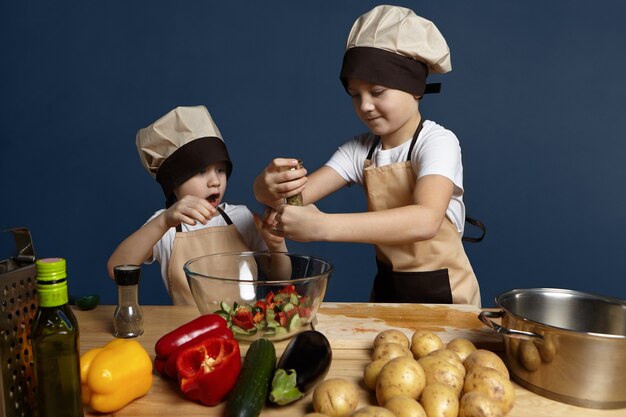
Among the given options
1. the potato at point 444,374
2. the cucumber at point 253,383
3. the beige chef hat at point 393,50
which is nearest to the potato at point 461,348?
the potato at point 444,374

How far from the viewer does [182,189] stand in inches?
74.2

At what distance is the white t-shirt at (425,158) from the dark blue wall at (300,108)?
96 centimetres

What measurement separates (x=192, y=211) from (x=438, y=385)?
0.87m

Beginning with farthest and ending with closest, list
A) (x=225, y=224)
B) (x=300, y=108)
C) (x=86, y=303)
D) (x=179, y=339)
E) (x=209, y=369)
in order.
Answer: (x=300, y=108) < (x=225, y=224) < (x=86, y=303) < (x=179, y=339) < (x=209, y=369)

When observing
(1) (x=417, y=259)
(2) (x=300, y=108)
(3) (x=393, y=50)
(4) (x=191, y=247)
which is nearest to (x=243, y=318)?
(4) (x=191, y=247)

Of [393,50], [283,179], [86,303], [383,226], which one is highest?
[393,50]

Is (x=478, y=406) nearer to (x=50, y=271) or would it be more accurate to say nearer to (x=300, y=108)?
(x=50, y=271)

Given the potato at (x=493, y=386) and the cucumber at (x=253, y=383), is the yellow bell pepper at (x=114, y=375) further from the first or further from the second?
the potato at (x=493, y=386)

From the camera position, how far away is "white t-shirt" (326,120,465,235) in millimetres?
1816

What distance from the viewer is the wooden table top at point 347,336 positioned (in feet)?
3.36

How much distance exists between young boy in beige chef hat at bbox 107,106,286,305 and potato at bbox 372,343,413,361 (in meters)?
0.73

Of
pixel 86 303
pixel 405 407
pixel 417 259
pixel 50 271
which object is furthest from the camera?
pixel 417 259

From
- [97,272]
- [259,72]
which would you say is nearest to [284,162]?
[259,72]

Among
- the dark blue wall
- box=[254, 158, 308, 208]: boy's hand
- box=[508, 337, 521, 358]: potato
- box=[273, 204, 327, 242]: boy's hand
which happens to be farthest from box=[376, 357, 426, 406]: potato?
the dark blue wall
